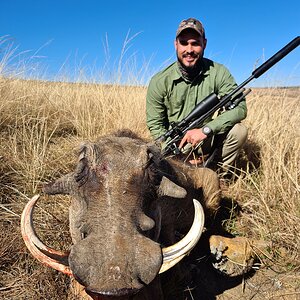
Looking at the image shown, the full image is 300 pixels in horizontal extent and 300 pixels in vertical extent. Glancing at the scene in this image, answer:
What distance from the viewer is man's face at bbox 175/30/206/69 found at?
154 inches

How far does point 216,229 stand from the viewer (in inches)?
128

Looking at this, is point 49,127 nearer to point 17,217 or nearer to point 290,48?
point 17,217

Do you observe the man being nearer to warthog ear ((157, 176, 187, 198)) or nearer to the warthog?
warthog ear ((157, 176, 187, 198))

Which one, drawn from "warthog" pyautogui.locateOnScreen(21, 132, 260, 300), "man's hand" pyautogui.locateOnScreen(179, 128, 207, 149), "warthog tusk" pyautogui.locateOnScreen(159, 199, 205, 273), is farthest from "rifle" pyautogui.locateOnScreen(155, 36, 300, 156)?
"warthog tusk" pyautogui.locateOnScreen(159, 199, 205, 273)

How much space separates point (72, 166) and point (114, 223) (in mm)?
2167

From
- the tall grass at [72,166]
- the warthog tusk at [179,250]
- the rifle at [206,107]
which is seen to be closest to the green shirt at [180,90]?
the rifle at [206,107]

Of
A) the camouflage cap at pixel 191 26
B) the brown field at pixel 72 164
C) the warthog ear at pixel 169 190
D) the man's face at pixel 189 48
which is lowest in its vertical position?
the brown field at pixel 72 164

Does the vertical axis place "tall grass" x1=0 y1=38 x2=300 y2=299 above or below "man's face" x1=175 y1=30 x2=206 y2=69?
below

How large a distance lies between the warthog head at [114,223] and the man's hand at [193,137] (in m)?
1.47

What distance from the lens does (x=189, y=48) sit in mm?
3924

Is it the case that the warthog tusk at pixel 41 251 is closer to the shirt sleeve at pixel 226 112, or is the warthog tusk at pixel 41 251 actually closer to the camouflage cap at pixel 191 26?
the shirt sleeve at pixel 226 112

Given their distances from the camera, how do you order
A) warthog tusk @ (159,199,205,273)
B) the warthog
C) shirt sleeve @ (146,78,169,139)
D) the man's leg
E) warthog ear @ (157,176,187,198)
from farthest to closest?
shirt sleeve @ (146,78,169,139)
the man's leg
warthog ear @ (157,176,187,198)
warthog tusk @ (159,199,205,273)
the warthog

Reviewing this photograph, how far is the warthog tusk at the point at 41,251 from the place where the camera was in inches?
68.9

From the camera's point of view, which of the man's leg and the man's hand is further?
the man's leg
